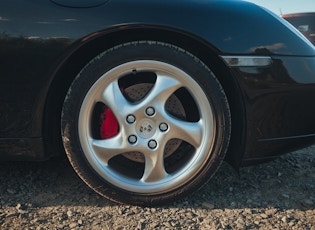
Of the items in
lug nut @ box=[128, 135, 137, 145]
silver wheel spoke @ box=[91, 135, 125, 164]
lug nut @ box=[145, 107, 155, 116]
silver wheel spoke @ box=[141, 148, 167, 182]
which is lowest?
silver wheel spoke @ box=[141, 148, 167, 182]

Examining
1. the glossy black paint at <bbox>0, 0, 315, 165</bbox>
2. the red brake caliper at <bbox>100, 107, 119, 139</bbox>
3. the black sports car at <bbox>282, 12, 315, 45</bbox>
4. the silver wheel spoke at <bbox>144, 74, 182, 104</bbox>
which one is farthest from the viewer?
the black sports car at <bbox>282, 12, 315, 45</bbox>

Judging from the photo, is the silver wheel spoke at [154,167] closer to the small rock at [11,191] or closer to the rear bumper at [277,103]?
the rear bumper at [277,103]

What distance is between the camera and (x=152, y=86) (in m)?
1.87

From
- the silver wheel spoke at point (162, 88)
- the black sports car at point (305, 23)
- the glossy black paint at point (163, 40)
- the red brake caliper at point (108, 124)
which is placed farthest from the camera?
the black sports car at point (305, 23)

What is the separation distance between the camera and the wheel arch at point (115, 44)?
172cm

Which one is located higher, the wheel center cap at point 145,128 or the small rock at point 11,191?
the wheel center cap at point 145,128

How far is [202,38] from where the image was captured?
5.62ft

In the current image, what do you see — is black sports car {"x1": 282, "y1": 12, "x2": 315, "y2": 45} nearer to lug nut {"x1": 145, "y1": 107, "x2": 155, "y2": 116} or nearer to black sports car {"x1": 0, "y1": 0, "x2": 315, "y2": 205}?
black sports car {"x1": 0, "y1": 0, "x2": 315, "y2": 205}

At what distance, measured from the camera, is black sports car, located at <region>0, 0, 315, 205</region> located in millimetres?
1678

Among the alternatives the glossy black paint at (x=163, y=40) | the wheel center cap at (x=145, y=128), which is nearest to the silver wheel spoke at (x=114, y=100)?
Answer: the wheel center cap at (x=145, y=128)

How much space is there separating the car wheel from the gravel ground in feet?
0.37

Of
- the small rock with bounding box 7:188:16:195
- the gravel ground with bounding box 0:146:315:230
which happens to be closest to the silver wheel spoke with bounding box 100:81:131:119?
the gravel ground with bounding box 0:146:315:230

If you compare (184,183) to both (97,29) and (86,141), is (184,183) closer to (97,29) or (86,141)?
(86,141)

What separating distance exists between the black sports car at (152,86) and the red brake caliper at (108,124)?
11 mm
